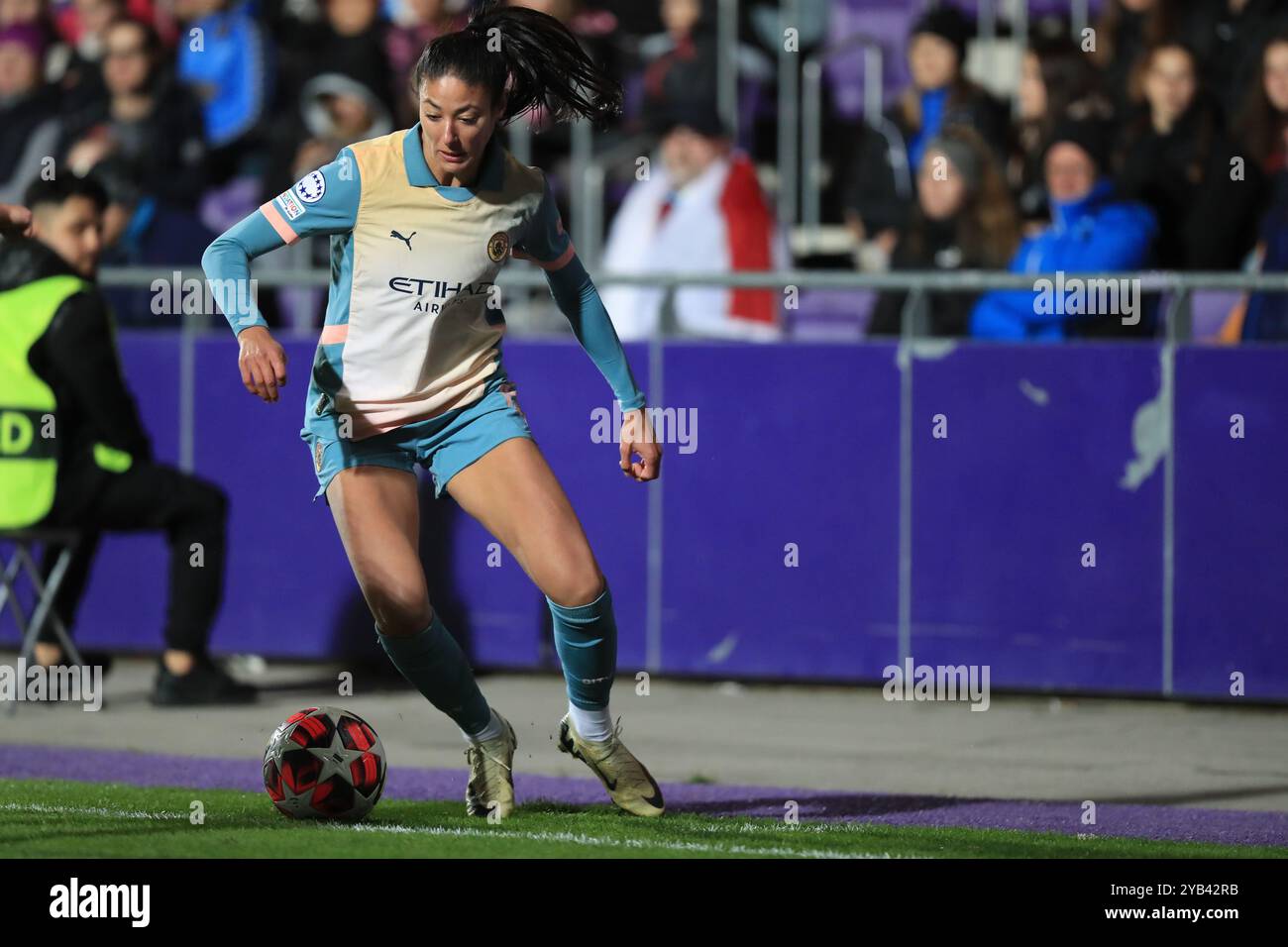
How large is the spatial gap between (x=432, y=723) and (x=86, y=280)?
8.84 feet

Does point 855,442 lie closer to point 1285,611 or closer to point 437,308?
point 1285,611

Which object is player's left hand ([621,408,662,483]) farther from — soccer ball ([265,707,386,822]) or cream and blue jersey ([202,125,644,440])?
soccer ball ([265,707,386,822])

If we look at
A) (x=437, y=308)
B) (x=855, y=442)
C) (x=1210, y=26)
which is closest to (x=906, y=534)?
(x=855, y=442)

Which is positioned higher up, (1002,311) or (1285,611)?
(1002,311)

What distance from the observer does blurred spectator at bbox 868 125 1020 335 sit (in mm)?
11570

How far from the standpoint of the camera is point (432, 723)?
10492 mm

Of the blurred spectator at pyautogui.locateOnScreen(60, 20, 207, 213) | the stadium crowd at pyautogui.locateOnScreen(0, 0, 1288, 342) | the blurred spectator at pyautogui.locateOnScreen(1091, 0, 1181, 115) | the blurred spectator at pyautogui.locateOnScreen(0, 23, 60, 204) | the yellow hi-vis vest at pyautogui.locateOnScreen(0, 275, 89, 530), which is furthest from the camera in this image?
the blurred spectator at pyautogui.locateOnScreen(0, 23, 60, 204)

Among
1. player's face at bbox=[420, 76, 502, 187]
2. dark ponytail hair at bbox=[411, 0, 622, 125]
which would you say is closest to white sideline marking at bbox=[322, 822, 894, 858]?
player's face at bbox=[420, 76, 502, 187]

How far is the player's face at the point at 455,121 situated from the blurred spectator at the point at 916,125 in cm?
577

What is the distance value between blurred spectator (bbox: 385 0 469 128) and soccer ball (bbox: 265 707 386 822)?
25.7 ft

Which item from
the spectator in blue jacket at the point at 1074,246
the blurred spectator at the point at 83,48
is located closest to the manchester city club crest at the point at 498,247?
the spectator in blue jacket at the point at 1074,246

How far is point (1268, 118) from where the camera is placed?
37.2 ft
